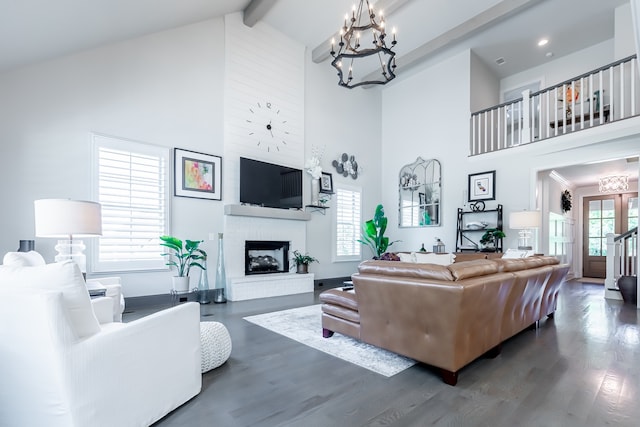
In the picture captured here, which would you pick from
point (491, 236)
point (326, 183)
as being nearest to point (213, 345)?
point (326, 183)

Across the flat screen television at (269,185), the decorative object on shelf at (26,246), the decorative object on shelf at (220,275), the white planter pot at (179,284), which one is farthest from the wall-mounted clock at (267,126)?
the decorative object on shelf at (26,246)

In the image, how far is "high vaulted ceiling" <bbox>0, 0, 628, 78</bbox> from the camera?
10.8 ft

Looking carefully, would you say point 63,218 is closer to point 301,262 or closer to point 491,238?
point 301,262

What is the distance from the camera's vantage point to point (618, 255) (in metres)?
5.80

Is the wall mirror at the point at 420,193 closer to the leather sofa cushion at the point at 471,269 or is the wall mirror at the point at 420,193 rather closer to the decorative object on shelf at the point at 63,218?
the leather sofa cushion at the point at 471,269

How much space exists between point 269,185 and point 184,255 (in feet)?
6.72

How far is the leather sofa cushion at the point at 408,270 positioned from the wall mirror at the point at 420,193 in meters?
5.13

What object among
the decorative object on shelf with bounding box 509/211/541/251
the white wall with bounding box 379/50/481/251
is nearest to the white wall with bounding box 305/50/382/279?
the white wall with bounding box 379/50/481/251

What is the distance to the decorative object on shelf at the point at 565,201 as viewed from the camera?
325 inches

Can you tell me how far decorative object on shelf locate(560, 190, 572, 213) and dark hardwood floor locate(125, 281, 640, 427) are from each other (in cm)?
602

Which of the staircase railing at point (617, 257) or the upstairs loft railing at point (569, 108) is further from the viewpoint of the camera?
the staircase railing at point (617, 257)

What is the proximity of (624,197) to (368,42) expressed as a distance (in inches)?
318

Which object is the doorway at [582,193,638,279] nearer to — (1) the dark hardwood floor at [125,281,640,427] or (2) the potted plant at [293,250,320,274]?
(1) the dark hardwood floor at [125,281,640,427]

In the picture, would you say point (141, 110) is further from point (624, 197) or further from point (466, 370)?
point (624, 197)
